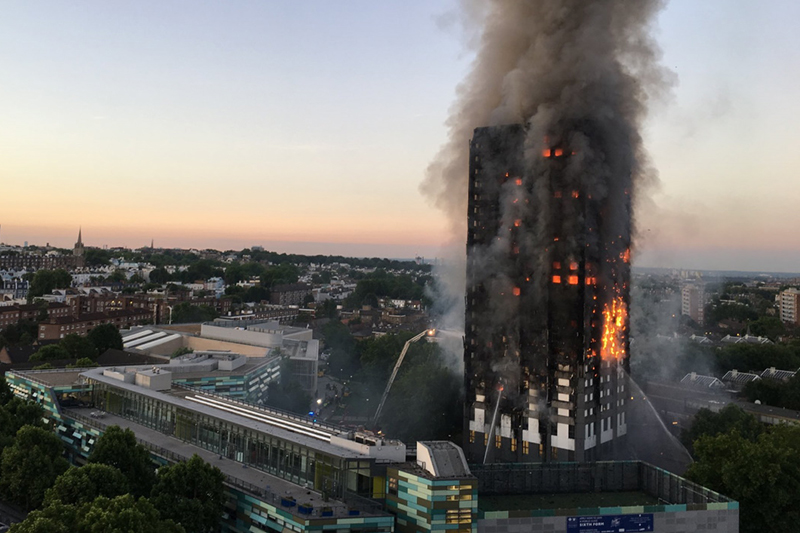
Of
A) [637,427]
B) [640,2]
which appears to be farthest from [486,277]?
[640,2]

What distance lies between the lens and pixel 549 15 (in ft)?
172

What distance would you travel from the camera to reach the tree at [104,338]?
80750 mm

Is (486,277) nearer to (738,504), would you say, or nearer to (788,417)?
(738,504)

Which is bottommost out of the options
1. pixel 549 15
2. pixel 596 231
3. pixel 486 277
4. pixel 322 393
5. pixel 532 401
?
pixel 322 393

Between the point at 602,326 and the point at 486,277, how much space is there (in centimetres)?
950

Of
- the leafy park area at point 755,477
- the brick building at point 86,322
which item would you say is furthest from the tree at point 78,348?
the leafy park area at point 755,477

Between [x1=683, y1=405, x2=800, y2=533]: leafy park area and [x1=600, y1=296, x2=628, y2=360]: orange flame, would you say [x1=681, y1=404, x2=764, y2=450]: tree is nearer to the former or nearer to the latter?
[x1=600, y1=296, x2=628, y2=360]: orange flame

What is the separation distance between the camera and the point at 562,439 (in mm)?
47594

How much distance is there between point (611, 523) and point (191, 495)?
19.5 m

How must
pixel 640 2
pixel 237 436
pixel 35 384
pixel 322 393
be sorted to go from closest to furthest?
pixel 237 436 → pixel 35 384 → pixel 640 2 → pixel 322 393

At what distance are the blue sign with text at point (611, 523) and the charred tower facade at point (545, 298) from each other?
1453 centimetres

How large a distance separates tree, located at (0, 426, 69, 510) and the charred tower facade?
29099mm

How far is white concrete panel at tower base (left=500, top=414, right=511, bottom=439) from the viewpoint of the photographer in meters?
50.2

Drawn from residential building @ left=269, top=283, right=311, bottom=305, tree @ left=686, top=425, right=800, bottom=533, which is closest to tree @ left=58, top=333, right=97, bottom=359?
tree @ left=686, top=425, right=800, bottom=533
